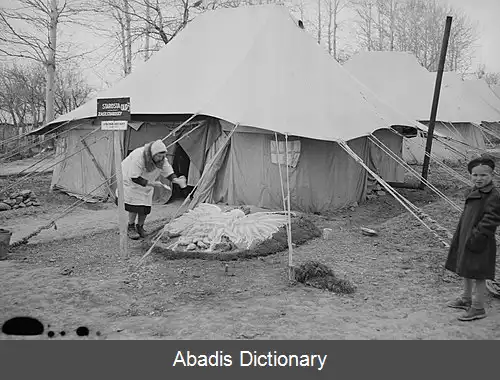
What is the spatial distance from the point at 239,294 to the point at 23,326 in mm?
1714

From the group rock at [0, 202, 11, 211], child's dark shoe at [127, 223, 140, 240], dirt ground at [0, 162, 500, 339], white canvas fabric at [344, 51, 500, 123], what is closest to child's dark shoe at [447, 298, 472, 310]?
dirt ground at [0, 162, 500, 339]

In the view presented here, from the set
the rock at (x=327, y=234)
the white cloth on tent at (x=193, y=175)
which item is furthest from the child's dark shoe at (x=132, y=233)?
the white cloth on tent at (x=193, y=175)

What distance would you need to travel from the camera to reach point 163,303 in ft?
13.1

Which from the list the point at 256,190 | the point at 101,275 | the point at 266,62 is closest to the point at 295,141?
the point at 256,190

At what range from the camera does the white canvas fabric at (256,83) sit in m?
7.57

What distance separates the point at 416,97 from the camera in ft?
53.1

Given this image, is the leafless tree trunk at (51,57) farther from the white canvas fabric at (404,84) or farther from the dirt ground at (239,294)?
the white canvas fabric at (404,84)

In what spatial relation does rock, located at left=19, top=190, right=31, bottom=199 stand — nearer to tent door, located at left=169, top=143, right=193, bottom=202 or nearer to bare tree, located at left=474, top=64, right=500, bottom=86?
tent door, located at left=169, top=143, right=193, bottom=202

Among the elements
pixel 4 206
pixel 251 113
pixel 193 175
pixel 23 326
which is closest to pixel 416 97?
pixel 193 175

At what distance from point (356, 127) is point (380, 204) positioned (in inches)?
72.2

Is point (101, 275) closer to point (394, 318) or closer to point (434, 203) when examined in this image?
point (394, 318)

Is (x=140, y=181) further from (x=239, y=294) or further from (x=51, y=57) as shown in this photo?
(x=51, y=57)

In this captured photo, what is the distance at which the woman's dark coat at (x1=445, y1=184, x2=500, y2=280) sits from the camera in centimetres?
344

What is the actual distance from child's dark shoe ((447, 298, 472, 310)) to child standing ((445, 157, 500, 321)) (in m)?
0.17
